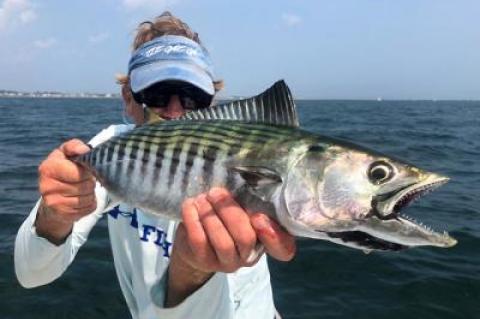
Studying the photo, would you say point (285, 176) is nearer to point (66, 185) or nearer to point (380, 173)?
point (380, 173)

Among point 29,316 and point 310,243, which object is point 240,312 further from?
point 310,243

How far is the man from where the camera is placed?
7.32 feet

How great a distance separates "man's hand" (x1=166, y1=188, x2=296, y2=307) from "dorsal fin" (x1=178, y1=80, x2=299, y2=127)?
0.50 m

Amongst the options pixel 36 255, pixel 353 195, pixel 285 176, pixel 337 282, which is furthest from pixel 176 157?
pixel 337 282

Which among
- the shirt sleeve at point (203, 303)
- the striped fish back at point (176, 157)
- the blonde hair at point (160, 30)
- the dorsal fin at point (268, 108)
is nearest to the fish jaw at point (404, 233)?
the striped fish back at point (176, 157)

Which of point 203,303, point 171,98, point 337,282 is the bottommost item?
point 337,282

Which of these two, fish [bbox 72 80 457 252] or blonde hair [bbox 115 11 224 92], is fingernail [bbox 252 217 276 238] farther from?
blonde hair [bbox 115 11 224 92]

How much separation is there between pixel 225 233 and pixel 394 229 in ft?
2.41

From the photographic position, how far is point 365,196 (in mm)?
2107

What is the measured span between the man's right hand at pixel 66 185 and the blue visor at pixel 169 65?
888 millimetres

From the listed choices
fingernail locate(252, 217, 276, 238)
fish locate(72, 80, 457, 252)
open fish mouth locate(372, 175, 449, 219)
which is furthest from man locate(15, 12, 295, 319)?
open fish mouth locate(372, 175, 449, 219)

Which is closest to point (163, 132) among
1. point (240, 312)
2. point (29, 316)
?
point (240, 312)

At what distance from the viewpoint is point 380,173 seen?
2139mm

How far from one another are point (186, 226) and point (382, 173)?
0.93 meters
